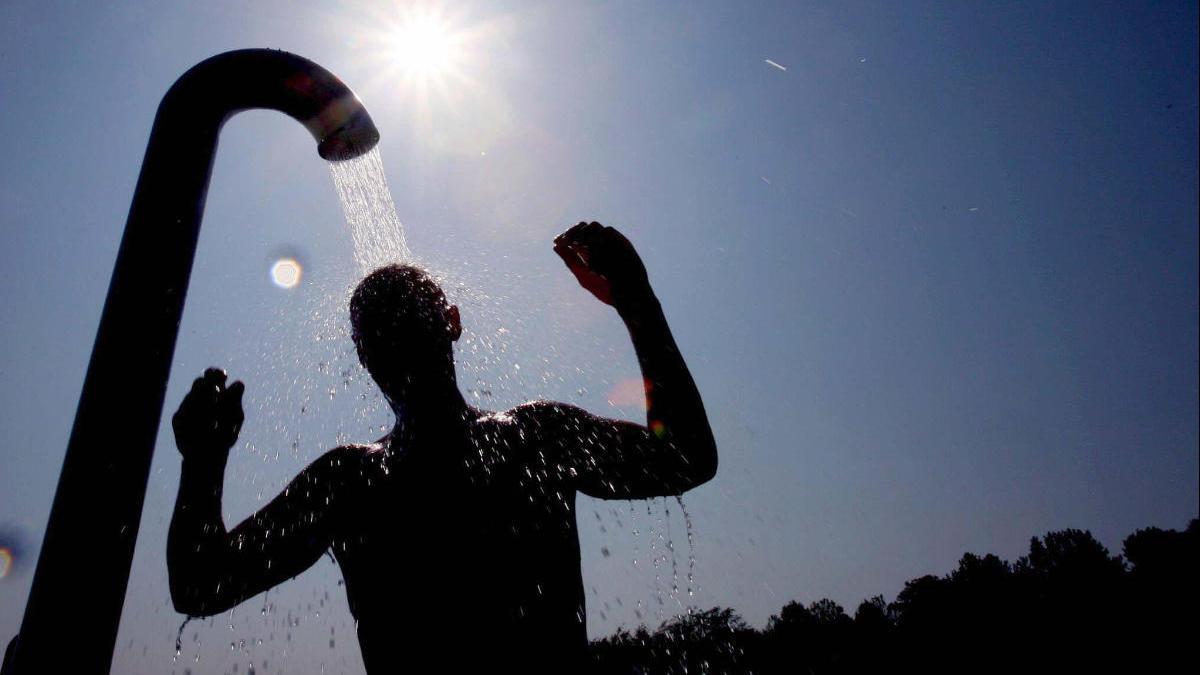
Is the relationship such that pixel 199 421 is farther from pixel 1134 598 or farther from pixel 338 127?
pixel 1134 598

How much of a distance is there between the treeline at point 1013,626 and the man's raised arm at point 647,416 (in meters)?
31.1

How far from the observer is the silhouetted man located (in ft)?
6.19

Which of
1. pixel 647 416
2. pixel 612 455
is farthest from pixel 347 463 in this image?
pixel 647 416

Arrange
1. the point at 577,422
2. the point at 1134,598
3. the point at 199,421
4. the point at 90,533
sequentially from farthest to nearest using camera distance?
the point at 1134,598
the point at 577,422
the point at 199,421
the point at 90,533

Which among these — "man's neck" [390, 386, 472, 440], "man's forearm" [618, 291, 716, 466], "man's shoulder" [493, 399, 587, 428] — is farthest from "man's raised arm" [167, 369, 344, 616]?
"man's forearm" [618, 291, 716, 466]

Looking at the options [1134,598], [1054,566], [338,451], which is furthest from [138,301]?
[1054,566]

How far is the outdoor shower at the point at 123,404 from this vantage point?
1211 mm

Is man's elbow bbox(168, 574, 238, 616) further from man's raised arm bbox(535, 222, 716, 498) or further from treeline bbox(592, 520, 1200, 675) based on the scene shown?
treeline bbox(592, 520, 1200, 675)

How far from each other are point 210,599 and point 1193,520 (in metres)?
65.7

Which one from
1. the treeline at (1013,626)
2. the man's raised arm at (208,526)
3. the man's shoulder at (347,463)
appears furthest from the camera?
the treeline at (1013,626)

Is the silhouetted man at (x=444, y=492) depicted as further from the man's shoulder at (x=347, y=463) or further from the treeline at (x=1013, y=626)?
the treeline at (x=1013, y=626)

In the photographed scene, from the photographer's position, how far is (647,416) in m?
2.07

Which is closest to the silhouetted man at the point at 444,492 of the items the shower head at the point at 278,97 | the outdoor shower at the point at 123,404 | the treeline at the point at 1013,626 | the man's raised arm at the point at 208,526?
the man's raised arm at the point at 208,526

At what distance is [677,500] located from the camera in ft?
8.35
